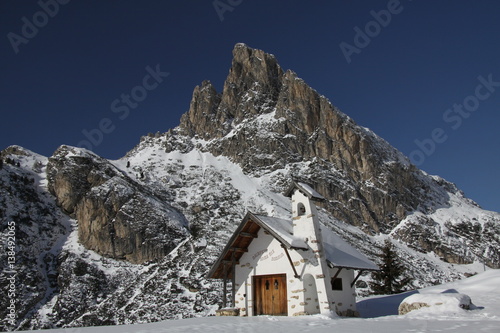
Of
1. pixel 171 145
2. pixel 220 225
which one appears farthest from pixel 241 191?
pixel 171 145

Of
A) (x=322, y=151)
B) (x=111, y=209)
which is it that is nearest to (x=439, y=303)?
(x=111, y=209)

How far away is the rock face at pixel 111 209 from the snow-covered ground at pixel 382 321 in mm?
41824

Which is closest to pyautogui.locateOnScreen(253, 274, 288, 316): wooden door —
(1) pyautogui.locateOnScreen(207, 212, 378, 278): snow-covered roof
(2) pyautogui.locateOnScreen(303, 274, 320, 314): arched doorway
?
(2) pyautogui.locateOnScreen(303, 274, 320, 314): arched doorway

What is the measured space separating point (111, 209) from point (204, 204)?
16651mm

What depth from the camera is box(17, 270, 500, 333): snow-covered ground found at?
13.7 meters

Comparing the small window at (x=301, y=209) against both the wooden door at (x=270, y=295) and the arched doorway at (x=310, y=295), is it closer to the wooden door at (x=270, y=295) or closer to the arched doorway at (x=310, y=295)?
the arched doorway at (x=310, y=295)

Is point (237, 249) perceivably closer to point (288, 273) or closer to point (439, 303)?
point (288, 273)

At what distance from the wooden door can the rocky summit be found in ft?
23.3

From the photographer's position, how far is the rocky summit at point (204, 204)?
51875mm

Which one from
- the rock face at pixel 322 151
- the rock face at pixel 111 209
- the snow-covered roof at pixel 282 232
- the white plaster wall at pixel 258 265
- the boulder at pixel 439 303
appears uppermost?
the rock face at pixel 322 151

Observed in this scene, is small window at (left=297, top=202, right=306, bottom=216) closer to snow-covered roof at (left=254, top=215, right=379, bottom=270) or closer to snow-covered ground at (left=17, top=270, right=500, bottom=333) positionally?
snow-covered roof at (left=254, top=215, right=379, bottom=270)

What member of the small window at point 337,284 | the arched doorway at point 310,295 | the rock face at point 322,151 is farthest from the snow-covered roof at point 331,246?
the rock face at point 322,151

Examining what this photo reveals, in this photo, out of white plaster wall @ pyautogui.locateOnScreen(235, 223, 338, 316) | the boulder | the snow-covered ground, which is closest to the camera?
the snow-covered ground

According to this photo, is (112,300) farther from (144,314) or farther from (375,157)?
(375,157)
